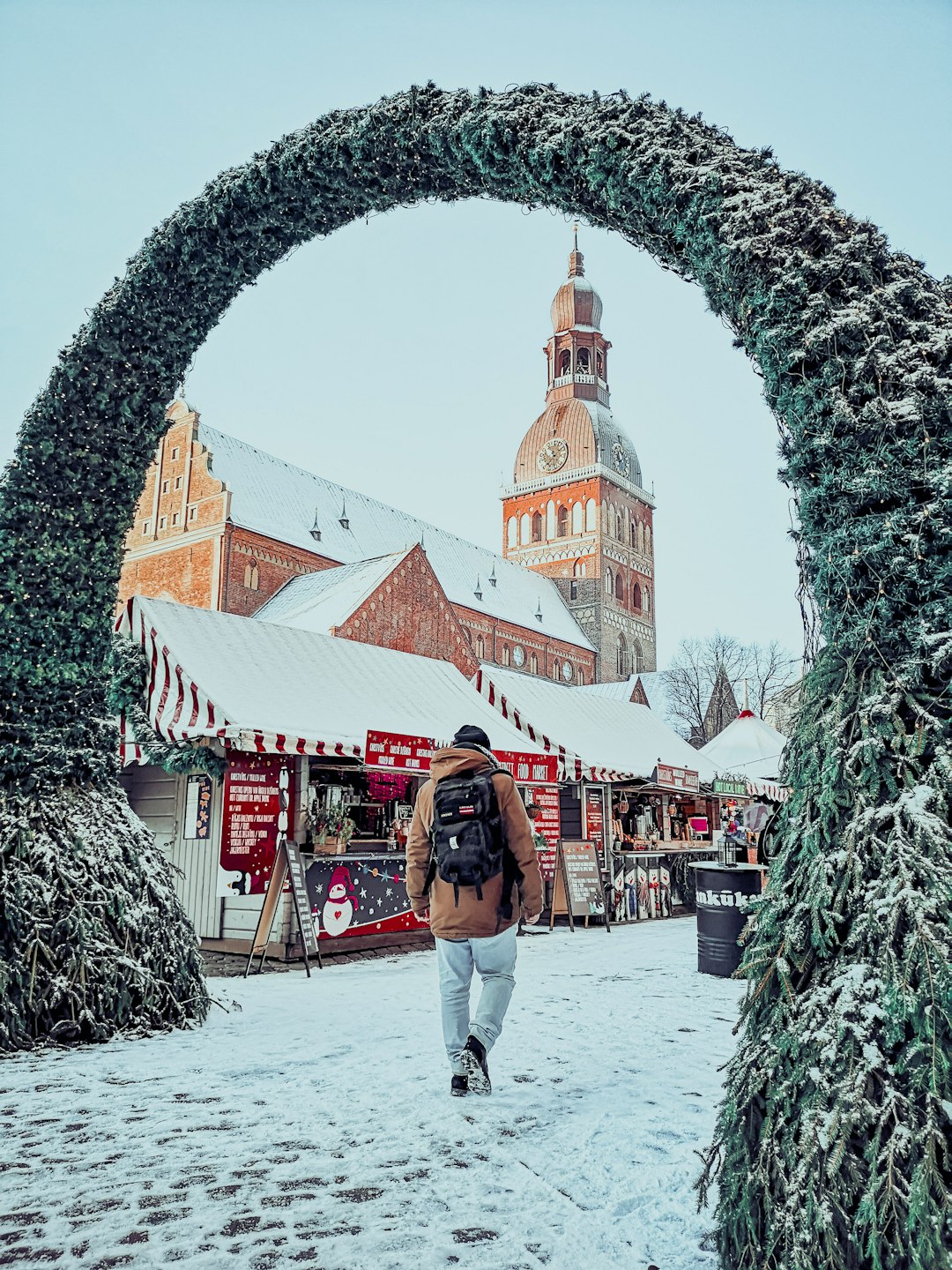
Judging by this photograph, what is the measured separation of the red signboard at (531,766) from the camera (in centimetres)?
1270

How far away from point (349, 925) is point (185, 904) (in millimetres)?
1991

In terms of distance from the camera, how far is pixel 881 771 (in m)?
2.26

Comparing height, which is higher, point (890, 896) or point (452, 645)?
point (452, 645)

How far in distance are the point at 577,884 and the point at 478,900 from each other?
959 cm

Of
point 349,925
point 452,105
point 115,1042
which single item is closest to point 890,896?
point 452,105

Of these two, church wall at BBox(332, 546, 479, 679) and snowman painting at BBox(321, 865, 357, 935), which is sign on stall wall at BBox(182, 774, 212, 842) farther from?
church wall at BBox(332, 546, 479, 679)

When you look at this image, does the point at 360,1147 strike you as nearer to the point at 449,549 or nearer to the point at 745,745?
the point at 745,745

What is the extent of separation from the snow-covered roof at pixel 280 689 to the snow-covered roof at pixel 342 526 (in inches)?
638

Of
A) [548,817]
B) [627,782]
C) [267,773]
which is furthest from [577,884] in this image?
[267,773]

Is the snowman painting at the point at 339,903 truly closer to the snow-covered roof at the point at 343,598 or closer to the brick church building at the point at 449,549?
the brick church building at the point at 449,549

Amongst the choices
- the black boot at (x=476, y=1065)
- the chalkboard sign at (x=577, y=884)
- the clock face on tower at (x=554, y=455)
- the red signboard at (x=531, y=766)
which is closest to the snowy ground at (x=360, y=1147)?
the black boot at (x=476, y=1065)

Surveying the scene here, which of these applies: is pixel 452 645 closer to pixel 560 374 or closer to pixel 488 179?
pixel 488 179

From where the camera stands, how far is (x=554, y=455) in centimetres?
6712

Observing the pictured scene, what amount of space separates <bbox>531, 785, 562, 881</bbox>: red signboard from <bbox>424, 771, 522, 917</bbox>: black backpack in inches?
359
